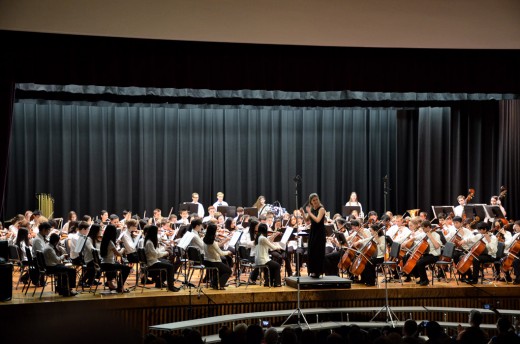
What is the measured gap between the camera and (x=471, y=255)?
11.7 metres

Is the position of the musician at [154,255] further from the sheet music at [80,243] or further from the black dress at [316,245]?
the black dress at [316,245]

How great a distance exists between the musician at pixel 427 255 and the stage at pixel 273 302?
0.21 metres

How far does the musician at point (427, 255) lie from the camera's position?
11.6 meters

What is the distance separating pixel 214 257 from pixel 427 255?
385cm

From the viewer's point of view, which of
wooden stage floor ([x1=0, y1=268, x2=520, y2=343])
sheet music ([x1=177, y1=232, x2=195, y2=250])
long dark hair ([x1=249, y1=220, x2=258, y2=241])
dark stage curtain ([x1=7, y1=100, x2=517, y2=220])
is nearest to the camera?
wooden stage floor ([x1=0, y1=268, x2=520, y2=343])

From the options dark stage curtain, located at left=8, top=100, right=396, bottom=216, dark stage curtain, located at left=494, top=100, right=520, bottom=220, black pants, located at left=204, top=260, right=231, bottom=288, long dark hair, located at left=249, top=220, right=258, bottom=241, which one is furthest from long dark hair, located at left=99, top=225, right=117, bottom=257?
dark stage curtain, located at left=494, top=100, right=520, bottom=220

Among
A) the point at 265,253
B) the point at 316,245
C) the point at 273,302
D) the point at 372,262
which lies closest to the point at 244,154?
the point at 265,253

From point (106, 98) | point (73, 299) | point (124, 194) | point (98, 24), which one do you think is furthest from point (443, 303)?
point (124, 194)

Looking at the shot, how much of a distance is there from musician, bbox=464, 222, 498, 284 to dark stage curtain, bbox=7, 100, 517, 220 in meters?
6.00

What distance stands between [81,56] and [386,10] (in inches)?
201

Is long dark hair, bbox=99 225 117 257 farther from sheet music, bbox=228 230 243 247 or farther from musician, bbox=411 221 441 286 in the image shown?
musician, bbox=411 221 441 286

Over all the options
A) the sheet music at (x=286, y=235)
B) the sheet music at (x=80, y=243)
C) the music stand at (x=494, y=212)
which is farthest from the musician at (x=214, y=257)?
the music stand at (x=494, y=212)

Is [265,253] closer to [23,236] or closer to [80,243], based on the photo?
[80,243]

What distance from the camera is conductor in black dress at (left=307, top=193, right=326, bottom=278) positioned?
10.9 meters
